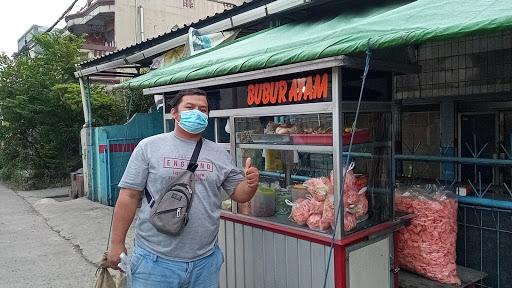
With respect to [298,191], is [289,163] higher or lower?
higher

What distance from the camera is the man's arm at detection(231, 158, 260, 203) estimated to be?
2.80 m

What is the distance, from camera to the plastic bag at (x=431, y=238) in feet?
11.2

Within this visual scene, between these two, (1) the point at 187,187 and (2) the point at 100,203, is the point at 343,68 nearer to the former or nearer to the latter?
(1) the point at 187,187

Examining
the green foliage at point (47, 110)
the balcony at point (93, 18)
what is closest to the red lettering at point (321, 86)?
the green foliage at point (47, 110)

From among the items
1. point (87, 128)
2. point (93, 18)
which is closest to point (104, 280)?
point (87, 128)

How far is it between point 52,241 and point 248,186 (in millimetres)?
5296

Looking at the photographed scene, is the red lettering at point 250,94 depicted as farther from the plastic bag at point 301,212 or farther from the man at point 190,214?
the plastic bag at point 301,212

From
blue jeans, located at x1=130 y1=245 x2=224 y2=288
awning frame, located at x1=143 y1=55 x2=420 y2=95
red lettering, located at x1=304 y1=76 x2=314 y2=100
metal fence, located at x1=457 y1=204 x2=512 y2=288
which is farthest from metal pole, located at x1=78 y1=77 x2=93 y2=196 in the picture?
metal fence, located at x1=457 y1=204 x2=512 y2=288

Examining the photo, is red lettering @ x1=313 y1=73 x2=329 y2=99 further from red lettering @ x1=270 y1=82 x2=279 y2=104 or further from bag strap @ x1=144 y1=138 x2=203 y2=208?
bag strap @ x1=144 y1=138 x2=203 y2=208

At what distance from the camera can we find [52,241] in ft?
22.7

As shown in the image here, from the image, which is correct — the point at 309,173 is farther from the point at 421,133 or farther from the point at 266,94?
the point at 421,133

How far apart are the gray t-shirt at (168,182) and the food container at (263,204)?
88 cm

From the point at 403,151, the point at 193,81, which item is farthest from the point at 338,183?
the point at 403,151

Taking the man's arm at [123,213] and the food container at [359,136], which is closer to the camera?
the man's arm at [123,213]
